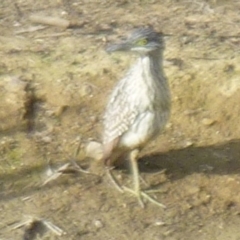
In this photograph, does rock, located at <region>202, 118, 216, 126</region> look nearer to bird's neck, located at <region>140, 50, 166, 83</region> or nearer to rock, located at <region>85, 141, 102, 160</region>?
rock, located at <region>85, 141, 102, 160</region>

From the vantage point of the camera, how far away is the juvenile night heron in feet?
21.9

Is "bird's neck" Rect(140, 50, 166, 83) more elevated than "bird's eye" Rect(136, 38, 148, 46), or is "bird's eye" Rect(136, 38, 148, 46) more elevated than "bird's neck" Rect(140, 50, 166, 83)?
"bird's eye" Rect(136, 38, 148, 46)

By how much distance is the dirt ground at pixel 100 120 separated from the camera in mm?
Result: 6684

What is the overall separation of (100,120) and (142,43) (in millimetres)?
1208

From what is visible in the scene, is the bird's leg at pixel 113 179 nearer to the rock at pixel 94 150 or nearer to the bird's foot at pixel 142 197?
the bird's foot at pixel 142 197

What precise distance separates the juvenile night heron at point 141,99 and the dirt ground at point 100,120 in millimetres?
371

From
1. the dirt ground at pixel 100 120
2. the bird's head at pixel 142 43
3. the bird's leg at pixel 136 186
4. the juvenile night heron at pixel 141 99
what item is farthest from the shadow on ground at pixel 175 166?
the bird's head at pixel 142 43

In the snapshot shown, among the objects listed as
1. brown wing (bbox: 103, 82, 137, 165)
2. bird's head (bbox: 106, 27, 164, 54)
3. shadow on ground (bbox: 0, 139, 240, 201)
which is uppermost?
bird's head (bbox: 106, 27, 164, 54)

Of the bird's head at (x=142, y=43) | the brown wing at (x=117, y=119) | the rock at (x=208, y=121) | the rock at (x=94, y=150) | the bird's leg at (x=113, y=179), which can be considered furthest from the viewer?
the rock at (x=208, y=121)

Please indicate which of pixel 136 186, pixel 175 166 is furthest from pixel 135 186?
pixel 175 166

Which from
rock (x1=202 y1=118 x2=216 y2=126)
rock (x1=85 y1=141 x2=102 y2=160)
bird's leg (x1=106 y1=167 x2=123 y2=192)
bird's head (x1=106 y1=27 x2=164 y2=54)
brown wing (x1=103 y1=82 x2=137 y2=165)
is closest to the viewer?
bird's head (x1=106 y1=27 x2=164 y2=54)

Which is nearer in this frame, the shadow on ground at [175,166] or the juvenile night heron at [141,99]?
the juvenile night heron at [141,99]

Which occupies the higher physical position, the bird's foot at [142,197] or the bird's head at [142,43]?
the bird's head at [142,43]

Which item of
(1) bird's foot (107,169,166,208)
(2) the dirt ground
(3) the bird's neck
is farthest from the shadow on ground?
(3) the bird's neck
